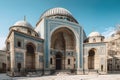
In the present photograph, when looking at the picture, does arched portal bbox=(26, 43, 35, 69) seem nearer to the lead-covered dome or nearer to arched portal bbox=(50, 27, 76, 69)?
arched portal bbox=(50, 27, 76, 69)

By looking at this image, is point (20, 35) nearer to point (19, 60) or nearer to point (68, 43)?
point (19, 60)

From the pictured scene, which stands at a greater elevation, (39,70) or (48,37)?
(48,37)

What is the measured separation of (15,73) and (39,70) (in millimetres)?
4912

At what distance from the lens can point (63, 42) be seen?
28.5 m

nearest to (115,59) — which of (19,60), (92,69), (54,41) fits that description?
(92,69)

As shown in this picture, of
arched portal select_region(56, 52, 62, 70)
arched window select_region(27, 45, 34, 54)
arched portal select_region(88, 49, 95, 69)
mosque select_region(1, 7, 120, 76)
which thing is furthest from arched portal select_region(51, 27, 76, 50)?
arched window select_region(27, 45, 34, 54)

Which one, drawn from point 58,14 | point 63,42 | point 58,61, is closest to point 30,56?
point 58,61

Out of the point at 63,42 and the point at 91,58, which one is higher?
the point at 63,42

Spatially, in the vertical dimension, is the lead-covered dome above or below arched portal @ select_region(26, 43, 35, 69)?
above

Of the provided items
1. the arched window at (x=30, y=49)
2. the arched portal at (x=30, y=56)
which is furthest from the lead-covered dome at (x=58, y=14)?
the arched portal at (x=30, y=56)

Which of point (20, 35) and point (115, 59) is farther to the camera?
point (115, 59)

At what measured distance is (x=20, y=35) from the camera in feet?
63.8

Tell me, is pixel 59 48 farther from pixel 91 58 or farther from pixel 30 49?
pixel 30 49

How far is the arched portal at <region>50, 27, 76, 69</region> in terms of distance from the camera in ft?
89.3
